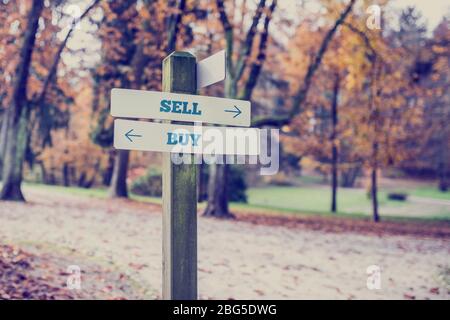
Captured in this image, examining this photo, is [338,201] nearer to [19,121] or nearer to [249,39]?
[249,39]

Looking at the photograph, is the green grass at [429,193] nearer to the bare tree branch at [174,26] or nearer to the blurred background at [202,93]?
the blurred background at [202,93]

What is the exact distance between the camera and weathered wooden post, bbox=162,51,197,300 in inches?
122

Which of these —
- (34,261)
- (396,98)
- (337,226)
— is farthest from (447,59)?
(34,261)

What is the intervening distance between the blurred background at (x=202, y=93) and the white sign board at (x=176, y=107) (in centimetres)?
318

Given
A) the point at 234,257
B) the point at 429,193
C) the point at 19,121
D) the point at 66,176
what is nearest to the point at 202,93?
the point at 19,121

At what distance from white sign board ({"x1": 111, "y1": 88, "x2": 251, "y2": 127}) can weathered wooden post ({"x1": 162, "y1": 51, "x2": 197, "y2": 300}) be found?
0.51 feet

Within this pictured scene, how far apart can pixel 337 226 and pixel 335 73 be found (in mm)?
8918

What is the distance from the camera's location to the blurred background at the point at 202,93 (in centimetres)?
752

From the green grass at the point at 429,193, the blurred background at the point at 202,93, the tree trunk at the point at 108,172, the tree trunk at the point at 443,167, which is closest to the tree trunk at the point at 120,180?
the blurred background at the point at 202,93

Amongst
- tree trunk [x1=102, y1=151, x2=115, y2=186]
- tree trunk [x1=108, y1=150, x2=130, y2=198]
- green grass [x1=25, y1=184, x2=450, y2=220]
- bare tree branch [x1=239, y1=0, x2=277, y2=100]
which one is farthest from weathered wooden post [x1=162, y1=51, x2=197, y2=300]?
tree trunk [x1=102, y1=151, x2=115, y2=186]

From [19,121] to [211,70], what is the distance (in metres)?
11.8

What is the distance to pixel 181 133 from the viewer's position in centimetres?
297
